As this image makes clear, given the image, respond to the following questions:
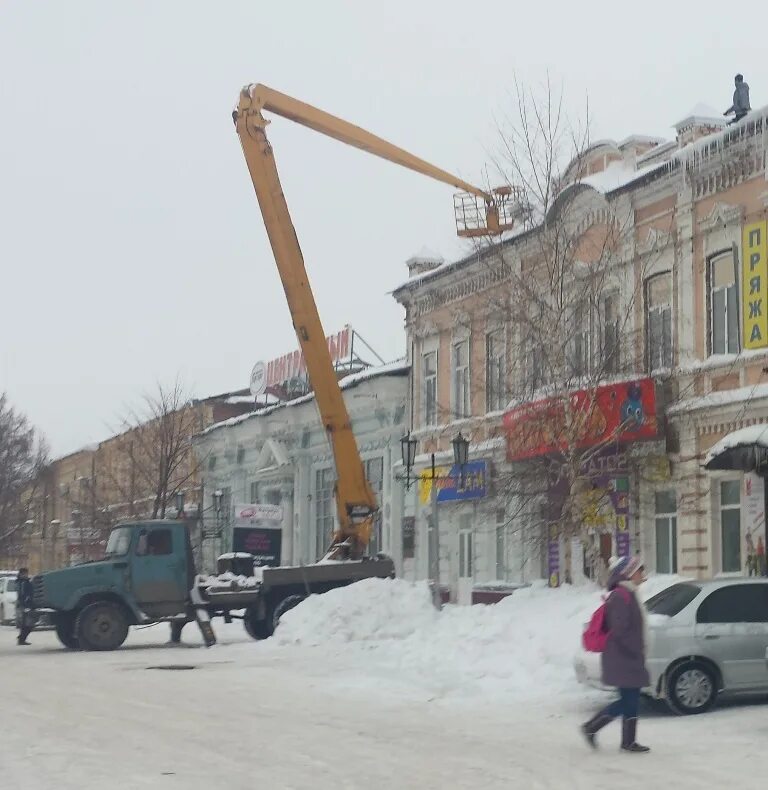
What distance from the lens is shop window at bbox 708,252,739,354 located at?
81.4 ft

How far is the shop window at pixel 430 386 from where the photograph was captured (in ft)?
120

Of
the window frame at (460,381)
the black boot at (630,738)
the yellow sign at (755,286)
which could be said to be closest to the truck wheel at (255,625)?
the window frame at (460,381)

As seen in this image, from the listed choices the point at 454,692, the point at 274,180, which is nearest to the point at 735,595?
the point at 454,692

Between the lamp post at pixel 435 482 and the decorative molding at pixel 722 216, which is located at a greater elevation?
the decorative molding at pixel 722 216

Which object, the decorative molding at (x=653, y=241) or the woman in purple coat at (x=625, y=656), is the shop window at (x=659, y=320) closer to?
the decorative molding at (x=653, y=241)

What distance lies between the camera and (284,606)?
27.2 metres

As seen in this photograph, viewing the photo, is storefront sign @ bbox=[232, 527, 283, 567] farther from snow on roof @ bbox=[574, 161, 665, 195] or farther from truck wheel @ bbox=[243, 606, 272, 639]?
snow on roof @ bbox=[574, 161, 665, 195]

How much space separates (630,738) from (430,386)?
2556 centimetres

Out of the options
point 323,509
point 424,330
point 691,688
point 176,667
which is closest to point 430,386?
point 424,330

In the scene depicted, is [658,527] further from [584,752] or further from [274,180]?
[584,752]

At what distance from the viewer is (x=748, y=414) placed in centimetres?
2397

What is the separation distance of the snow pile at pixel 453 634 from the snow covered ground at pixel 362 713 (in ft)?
0.13

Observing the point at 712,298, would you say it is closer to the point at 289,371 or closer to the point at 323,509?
the point at 323,509

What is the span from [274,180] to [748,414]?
35.7 feet
